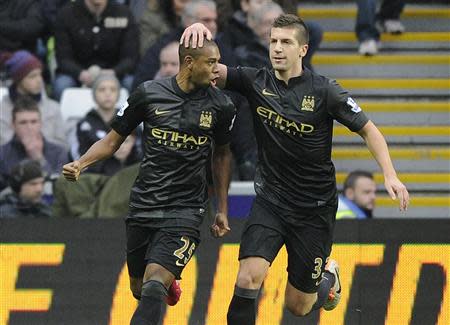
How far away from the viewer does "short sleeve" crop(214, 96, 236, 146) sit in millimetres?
10102

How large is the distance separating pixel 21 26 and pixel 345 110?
18.6 ft

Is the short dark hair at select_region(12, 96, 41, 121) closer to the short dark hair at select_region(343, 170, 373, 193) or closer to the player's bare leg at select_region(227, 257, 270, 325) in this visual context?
the short dark hair at select_region(343, 170, 373, 193)

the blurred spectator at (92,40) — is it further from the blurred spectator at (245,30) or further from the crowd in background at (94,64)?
the blurred spectator at (245,30)

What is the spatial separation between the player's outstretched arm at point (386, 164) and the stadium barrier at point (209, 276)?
1936 mm

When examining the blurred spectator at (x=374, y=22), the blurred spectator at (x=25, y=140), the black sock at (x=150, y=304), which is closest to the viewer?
the black sock at (x=150, y=304)

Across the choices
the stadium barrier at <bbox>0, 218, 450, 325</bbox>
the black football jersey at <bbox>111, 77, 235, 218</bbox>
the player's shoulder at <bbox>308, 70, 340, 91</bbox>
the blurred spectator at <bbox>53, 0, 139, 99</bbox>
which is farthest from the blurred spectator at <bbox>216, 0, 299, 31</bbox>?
the black football jersey at <bbox>111, 77, 235, 218</bbox>

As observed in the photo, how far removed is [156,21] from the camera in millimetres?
14992

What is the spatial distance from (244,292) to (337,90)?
150cm

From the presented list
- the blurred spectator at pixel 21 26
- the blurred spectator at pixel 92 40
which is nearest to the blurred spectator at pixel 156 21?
the blurred spectator at pixel 92 40

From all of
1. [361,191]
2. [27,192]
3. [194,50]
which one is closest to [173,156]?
[194,50]

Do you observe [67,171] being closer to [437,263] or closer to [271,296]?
[271,296]

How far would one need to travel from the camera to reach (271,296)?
39.0ft

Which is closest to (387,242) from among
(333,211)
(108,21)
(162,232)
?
(333,211)

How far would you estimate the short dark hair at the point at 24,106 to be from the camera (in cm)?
1368
